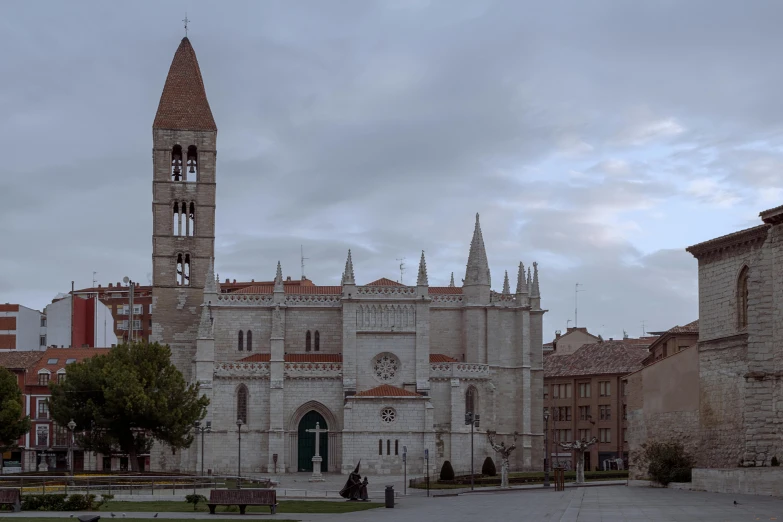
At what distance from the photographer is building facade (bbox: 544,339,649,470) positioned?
106500 mm

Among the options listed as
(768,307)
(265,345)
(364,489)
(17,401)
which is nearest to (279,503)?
(364,489)

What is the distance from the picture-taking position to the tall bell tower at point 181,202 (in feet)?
307

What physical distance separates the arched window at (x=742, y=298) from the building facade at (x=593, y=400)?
164 feet

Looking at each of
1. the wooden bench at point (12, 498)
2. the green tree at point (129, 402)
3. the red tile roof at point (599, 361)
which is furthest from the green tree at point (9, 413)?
the red tile roof at point (599, 361)

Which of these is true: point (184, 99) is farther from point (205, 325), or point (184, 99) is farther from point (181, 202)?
point (205, 325)

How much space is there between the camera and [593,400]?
109 meters

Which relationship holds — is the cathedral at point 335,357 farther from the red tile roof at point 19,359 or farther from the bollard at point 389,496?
the bollard at point 389,496

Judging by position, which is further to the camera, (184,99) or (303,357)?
(184,99)

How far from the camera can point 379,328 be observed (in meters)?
89.1

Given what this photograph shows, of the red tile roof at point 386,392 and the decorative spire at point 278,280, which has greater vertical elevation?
the decorative spire at point 278,280

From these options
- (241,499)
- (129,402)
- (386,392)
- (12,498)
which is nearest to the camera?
(241,499)

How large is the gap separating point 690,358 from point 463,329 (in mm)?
34484

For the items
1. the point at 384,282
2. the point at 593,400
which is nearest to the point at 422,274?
the point at 384,282

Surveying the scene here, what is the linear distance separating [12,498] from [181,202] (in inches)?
2188
